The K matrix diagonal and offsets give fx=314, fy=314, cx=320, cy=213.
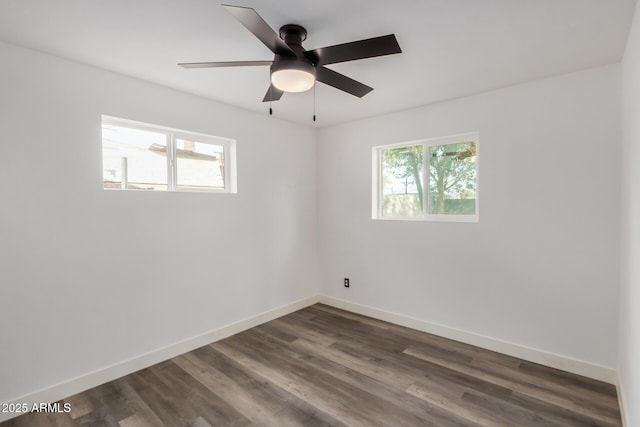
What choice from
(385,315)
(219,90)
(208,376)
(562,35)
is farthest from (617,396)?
(219,90)

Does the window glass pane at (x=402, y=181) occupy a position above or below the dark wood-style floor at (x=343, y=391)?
above

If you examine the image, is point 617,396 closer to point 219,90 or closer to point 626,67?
point 626,67

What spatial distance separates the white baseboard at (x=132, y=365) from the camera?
7.03 ft

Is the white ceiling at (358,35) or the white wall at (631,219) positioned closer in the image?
the white wall at (631,219)

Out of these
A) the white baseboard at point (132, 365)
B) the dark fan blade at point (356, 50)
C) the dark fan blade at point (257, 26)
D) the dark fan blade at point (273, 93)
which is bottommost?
the white baseboard at point (132, 365)

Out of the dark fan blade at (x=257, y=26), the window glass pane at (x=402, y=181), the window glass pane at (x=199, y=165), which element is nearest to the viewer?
the dark fan blade at (x=257, y=26)

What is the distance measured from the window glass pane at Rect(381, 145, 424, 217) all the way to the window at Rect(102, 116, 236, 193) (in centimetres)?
177

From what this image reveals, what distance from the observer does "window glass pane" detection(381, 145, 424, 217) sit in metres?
3.49

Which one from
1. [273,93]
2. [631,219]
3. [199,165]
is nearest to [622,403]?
[631,219]

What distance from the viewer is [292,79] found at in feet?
5.87

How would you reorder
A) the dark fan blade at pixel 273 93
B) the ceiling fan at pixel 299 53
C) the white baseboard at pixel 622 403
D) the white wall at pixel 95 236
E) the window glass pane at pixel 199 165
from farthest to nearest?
1. the window glass pane at pixel 199 165
2. the dark fan blade at pixel 273 93
3. the white wall at pixel 95 236
4. the white baseboard at pixel 622 403
5. the ceiling fan at pixel 299 53

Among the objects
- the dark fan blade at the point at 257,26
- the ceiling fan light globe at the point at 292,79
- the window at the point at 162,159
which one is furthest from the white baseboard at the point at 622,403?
the window at the point at 162,159

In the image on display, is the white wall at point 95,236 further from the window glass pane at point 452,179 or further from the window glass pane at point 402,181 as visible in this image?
the window glass pane at point 452,179

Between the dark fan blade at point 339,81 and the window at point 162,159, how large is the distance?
1.58 m
